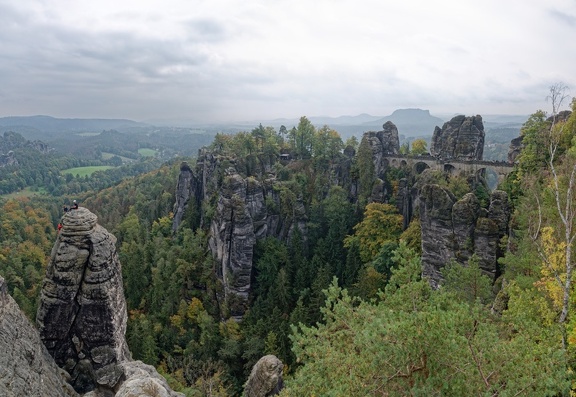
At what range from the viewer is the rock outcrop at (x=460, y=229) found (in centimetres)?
2805

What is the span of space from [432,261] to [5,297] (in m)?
28.7

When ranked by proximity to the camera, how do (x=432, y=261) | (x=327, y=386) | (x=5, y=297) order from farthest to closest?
(x=432, y=261)
(x=5, y=297)
(x=327, y=386)

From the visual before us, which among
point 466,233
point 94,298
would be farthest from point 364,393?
point 466,233

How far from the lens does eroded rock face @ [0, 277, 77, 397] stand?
10.1m

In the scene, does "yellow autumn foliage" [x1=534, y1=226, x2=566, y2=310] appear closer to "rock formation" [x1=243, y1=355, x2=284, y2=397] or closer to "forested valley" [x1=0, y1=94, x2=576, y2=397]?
"forested valley" [x1=0, y1=94, x2=576, y2=397]

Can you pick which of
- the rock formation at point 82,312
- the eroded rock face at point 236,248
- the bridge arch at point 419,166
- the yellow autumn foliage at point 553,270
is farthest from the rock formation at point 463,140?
the rock formation at point 82,312

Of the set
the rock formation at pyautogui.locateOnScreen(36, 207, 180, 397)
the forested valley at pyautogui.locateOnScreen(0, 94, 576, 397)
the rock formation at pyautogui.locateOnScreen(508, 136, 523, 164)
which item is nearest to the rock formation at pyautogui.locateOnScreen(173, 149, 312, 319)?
the forested valley at pyautogui.locateOnScreen(0, 94, 576, 397)

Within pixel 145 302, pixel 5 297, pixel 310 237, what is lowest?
pixel 145 302

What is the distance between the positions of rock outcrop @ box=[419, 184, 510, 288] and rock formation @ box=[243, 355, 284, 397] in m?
14.4

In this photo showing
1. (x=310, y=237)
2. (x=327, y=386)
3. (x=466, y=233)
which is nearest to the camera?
(x=327, y=386)

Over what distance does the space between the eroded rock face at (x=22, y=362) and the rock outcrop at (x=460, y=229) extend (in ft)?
77.6

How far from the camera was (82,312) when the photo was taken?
47.7 ft

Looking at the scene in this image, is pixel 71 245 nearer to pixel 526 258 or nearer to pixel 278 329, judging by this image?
pixel 526 258

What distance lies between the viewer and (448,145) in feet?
166
